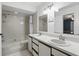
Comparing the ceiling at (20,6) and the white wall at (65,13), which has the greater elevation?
the ceiling at (20,6)

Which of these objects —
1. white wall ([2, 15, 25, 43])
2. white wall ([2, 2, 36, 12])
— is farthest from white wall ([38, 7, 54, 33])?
white wall ([2, 15, 25, 43])

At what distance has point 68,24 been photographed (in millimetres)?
1827

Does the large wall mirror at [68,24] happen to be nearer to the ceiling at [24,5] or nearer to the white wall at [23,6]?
the ceiling at [24,5]

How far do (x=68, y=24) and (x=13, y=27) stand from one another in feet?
9.67

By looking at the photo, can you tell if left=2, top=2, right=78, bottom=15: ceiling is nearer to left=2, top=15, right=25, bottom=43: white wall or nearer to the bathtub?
left=2, top=15, right=25, bottom=43: white wall

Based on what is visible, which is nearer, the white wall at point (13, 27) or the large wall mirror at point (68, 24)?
the large wall mirror at point (68, 24)

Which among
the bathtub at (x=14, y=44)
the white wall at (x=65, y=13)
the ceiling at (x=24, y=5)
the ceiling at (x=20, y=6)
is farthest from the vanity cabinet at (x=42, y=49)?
the ceiling at (x=20, y=6)

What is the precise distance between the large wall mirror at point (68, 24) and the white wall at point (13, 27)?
245 cm

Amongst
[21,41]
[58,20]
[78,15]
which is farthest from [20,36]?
[78,15]

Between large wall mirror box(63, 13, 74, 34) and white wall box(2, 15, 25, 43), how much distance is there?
245 cm

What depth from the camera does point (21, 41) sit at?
3889 millimetres

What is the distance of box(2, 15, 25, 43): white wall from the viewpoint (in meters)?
3.57

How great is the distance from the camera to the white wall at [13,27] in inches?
140

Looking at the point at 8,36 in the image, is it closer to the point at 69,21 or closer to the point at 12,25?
the point at 12,25
